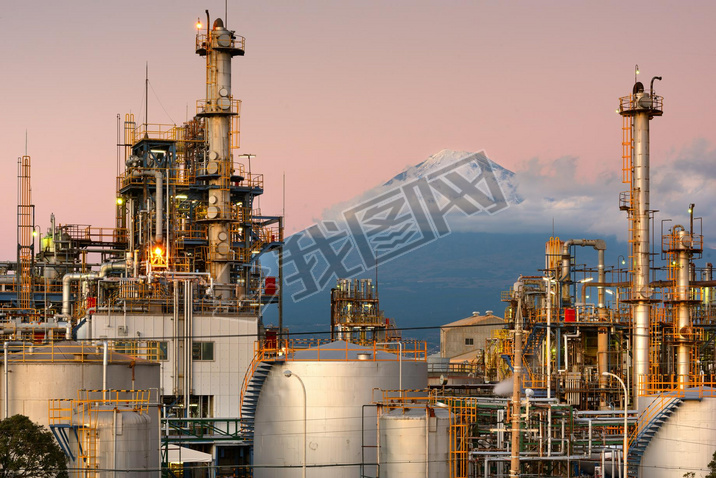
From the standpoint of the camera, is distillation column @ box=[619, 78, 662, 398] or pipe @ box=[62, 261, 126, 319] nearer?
distillation column @ box=[619, 78, 662, 398]

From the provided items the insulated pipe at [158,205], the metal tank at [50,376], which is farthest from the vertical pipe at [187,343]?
the metal tank at [50,376]

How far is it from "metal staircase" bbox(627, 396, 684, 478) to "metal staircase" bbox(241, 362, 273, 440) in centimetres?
1435

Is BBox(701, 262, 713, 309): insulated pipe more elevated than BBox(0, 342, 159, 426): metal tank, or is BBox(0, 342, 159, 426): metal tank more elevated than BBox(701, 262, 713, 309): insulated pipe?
BBox(701, 262, 713, 309): insulated pipe

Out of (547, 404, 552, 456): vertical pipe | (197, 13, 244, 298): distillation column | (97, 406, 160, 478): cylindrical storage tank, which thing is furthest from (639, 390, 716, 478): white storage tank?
(197, 13, 244, 298): distillation column

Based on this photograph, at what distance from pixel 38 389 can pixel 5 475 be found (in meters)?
5.17

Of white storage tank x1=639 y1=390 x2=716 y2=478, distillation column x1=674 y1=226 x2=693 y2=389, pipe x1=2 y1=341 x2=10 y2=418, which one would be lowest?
white storage tank x1=639 y1=390 x2=716 y2=478

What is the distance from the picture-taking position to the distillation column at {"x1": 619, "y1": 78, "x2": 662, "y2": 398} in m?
56.5

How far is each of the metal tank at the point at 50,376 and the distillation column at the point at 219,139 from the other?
83.4 feet

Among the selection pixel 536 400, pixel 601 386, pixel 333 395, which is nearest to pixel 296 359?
pixel 333 395

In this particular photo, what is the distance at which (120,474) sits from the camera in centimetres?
3453

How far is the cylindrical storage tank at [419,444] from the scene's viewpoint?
125ft

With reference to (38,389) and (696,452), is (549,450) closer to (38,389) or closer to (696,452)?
(696,452)

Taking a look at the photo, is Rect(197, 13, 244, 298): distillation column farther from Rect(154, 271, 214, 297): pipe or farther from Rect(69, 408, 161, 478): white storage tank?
Rect(69, 408, 161, 478): white storage tank

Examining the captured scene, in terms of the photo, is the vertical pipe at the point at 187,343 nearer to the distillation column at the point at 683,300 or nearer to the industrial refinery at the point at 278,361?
the industrial refinery at the point at 278,361
